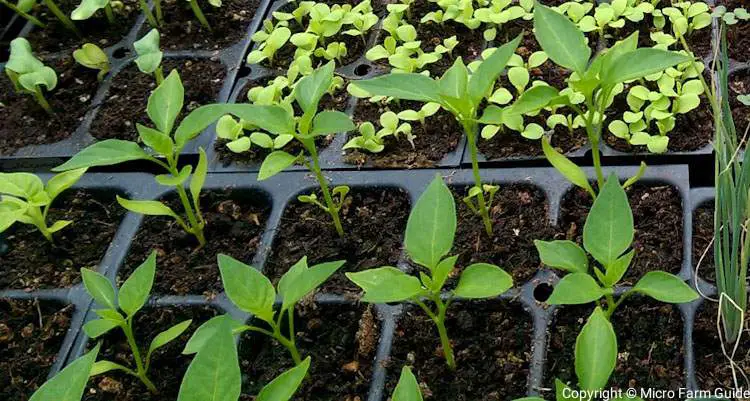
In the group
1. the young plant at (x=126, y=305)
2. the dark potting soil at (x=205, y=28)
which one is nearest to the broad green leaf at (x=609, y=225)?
the young plant at (x=126, y=305)

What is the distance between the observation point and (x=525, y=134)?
4.16ft

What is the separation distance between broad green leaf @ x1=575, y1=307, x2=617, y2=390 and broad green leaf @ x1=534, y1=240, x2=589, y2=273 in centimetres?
11

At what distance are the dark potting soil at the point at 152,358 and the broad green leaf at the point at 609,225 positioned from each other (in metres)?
0.50

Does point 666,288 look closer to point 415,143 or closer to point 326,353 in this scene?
point 326,353

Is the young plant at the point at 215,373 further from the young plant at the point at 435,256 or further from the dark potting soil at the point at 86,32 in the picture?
the dark potting soil at the point at 86,32

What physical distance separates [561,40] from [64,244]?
2.56 feet

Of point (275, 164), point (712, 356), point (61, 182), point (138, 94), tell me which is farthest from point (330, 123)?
point (138, 94)

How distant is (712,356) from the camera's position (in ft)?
3.25

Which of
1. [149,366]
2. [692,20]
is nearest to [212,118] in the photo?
[149,366]

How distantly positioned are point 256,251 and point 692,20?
2.54 ft

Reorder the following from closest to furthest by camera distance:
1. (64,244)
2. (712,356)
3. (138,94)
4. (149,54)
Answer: (712,356) < (64,244) < (149,54) < (138,94)

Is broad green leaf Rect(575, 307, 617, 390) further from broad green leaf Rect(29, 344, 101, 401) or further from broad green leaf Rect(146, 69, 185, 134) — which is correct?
broad green leaf Rect(146, 69, 185, 134)

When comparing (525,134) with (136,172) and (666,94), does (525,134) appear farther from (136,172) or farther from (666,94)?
(136,172)

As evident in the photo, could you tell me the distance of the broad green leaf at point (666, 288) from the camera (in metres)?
0.87
